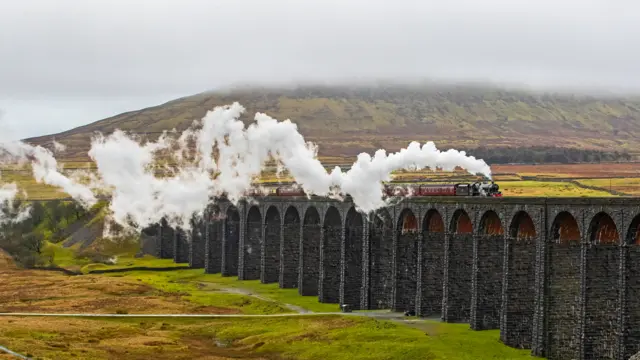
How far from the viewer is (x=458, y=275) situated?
77062mm

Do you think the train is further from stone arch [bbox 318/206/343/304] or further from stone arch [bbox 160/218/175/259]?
stone arch [bbox 160/218/175/259]

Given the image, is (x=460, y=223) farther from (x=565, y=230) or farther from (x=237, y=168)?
(x=237, y=168)

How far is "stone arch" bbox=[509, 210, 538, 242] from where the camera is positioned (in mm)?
67000

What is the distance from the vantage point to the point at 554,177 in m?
189

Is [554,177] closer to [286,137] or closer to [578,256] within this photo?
[286,137]

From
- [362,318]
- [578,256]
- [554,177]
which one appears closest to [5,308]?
[362,318]

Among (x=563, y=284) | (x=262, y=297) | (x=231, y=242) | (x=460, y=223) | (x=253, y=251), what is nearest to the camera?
(x=563, y=284)

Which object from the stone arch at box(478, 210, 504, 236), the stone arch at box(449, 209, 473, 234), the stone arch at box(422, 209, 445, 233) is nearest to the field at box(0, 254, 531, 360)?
the stone arch at box(478, 210, 504, 236)

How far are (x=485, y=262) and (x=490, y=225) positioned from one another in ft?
9.22

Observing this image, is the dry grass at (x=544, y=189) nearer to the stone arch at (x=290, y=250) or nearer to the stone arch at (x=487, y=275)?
the stone arch at (x=290, y=250)

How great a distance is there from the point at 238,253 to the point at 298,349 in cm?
6134

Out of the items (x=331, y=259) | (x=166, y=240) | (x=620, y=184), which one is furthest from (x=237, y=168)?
(x=620, y=184)

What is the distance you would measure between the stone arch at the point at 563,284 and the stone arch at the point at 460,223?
43.9 feet

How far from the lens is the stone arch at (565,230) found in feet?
201
